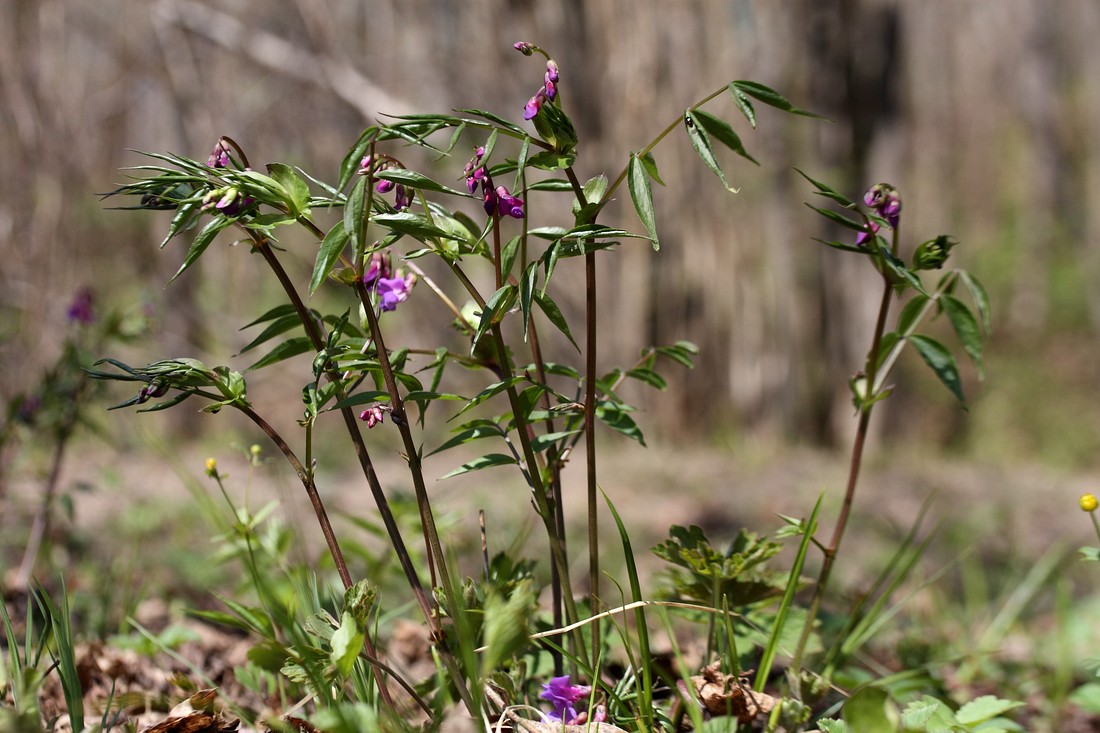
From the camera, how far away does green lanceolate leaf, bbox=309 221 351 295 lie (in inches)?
34.4

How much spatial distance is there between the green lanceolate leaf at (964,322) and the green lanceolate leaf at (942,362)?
2cm

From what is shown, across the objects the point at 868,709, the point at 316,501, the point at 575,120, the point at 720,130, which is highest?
the point at 575,120

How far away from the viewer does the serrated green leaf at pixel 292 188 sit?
37.1 inches

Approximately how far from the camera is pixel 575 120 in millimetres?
4754

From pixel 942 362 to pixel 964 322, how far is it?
0.06 metres

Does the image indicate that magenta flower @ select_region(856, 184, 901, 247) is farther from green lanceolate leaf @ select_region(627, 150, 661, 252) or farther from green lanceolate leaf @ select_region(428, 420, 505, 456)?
green lanceolate leaf @ select_region(428, 420, 505, 456)

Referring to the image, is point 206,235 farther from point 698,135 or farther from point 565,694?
point 565,694

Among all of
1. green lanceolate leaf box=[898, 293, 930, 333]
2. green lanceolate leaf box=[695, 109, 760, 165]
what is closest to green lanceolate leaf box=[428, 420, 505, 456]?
green lanceolate leaf box=[695, 109, 760, 165]

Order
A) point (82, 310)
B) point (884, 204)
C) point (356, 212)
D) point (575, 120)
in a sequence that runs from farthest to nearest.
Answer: point (575, 120)
point (82, 310)
point (884, 204)
point (356, 212)

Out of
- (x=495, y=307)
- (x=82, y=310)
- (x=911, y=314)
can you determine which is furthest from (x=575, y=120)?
(x=495, y=307)

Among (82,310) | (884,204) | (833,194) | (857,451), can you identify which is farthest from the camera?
(82,310)

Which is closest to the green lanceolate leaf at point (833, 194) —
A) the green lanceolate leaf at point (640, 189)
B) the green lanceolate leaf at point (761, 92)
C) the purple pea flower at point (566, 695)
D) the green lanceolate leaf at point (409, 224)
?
the green lanceolate leaf at point (761, 92)

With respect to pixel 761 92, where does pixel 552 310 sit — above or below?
below

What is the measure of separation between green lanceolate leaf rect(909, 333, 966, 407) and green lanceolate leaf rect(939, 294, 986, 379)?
2 cm
